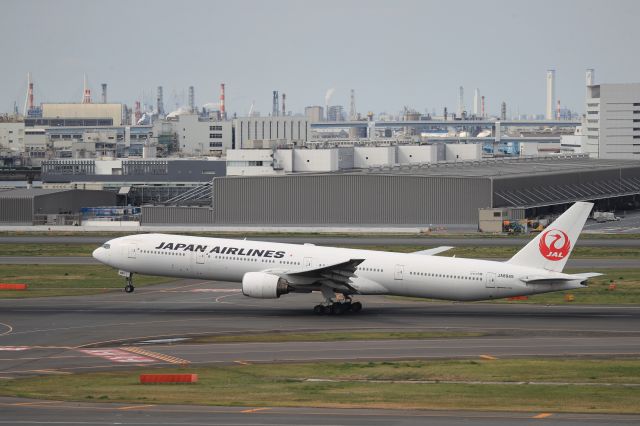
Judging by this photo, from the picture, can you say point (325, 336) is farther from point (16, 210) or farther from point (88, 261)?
point (16, 210)

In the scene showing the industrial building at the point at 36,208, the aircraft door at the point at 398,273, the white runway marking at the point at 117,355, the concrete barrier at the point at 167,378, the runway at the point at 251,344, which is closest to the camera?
the runway at the point at 251,344

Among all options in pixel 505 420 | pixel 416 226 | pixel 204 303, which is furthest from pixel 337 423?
pixel 416 226

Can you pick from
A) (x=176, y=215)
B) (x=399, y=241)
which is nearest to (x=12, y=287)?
(x=399, y=241)

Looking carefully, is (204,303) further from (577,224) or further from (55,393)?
(55,393)

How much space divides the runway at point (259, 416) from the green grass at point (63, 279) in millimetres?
37279

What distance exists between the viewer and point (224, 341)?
5541 centimetres

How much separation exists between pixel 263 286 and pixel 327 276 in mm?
3982

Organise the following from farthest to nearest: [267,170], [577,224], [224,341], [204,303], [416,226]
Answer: [267,170] < [416,226] < [204,303] < [577,224] < [224,341]

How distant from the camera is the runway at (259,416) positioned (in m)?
35.5

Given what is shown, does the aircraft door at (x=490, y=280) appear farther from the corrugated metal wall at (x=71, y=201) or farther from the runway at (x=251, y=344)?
the corrugated metal wall at (x=71, y=201)

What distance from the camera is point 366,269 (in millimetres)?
65000

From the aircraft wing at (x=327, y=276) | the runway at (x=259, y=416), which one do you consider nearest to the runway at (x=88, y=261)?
the aircraft wing at (x=327, y=276)

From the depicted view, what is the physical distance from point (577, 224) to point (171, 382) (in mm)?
28430

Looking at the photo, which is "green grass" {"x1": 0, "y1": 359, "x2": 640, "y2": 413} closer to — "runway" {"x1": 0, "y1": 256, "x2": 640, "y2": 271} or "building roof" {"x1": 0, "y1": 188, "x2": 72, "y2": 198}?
"runway" {"x1": 0, "y1": 256, "x2": 640, "y2": 271}
